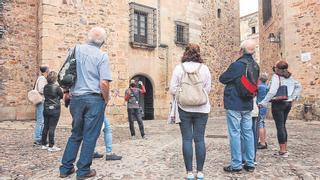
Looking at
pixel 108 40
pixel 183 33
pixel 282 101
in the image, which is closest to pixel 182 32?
pixel 183 33

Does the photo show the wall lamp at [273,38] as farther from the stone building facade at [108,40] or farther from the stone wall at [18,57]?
the stone wall at [18,57]

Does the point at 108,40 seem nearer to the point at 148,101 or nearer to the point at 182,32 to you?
the point at 148,101

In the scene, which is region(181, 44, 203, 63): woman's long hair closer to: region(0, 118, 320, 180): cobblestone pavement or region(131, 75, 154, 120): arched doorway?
region(0, 118, 320, 180): cobblestone pavement

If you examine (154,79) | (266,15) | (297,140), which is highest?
(266,15)

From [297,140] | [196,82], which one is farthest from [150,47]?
[196,82]

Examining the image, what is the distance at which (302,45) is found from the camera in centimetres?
1334

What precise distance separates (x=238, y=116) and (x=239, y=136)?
257 millimetres

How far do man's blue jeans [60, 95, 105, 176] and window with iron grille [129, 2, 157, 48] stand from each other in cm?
1031

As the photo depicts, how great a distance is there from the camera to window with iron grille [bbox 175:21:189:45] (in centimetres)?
1633

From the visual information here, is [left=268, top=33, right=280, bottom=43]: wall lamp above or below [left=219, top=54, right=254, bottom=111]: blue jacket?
above

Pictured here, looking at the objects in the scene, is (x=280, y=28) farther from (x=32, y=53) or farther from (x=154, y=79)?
(x=32, y=53)

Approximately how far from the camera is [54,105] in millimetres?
6008

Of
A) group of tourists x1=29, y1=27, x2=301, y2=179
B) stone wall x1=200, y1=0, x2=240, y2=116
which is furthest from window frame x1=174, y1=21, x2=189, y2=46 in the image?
group of tourists x1=29, y1=27, x2=301, y2=179

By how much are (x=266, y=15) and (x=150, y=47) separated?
6.45m
